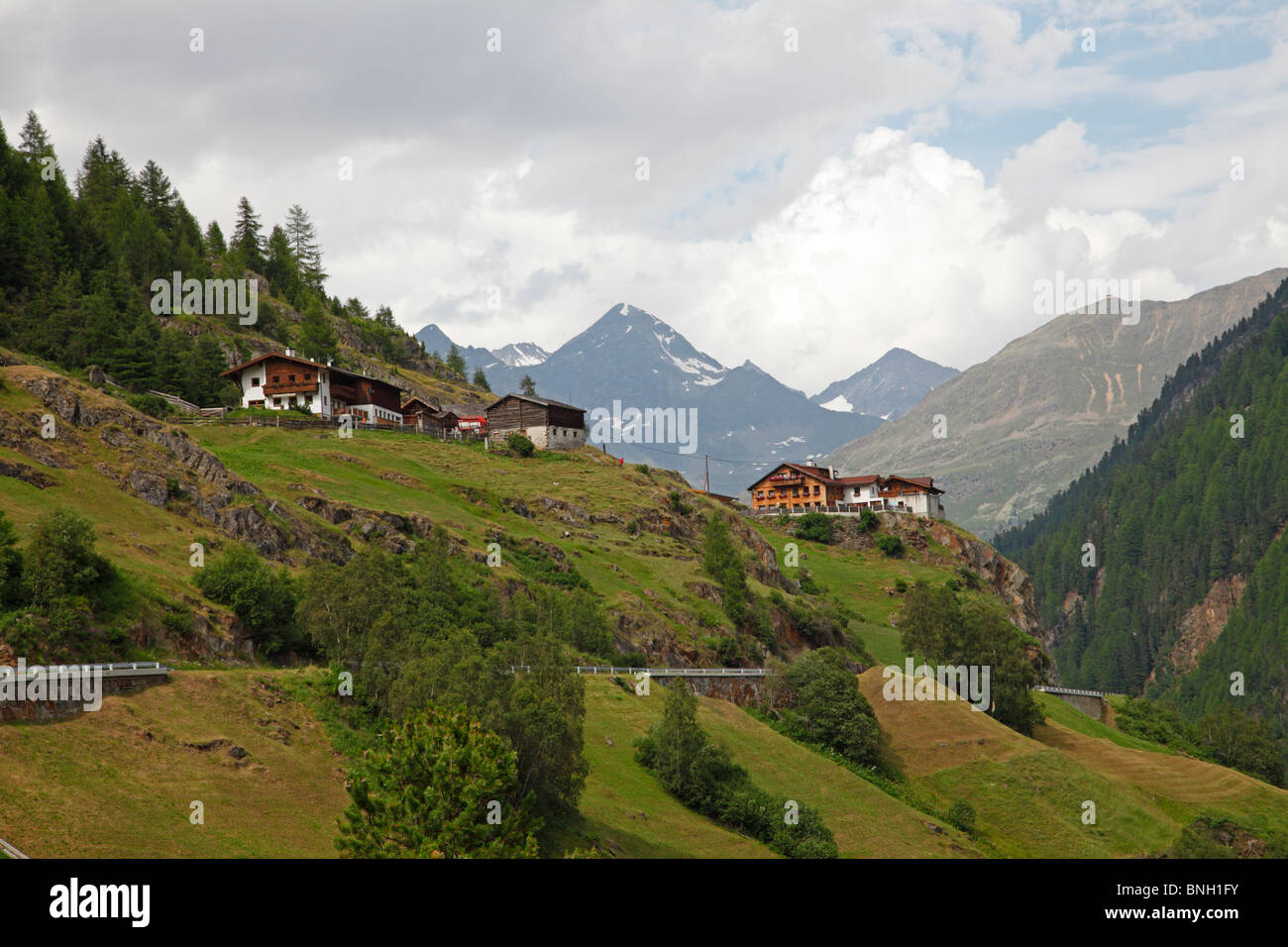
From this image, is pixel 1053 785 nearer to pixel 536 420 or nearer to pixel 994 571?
pixel 536 420

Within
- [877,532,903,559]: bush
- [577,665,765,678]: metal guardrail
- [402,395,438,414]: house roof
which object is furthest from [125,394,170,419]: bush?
[877,532,903,559]: bush

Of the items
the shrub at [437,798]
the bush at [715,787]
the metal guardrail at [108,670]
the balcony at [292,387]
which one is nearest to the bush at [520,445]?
the balcony at [292,387]

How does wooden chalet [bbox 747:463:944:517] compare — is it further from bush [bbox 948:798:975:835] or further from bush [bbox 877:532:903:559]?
bush [bbox 948:798:975:835]

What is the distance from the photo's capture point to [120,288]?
447 ft

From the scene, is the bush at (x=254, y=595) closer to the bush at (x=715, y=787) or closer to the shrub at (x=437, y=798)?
the shrub at (x=437, y=798)

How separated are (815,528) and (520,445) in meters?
52.6

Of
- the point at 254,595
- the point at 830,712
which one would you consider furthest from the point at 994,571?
the point at 254,595

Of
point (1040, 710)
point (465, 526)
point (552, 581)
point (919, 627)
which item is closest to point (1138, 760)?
point (1040, 710)

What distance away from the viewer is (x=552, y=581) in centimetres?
9319

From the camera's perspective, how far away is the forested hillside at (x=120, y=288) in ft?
399

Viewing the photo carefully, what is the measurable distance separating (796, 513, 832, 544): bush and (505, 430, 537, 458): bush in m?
48.8

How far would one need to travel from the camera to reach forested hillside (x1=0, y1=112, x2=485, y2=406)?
399 ft

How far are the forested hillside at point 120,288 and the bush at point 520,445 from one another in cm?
3430
